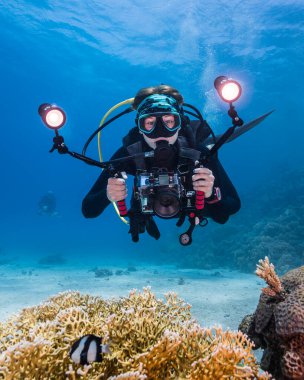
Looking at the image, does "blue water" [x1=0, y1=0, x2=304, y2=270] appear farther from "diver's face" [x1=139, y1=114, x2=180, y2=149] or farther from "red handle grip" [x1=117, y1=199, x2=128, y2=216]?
"red handle grip" [x1=117, y1=199, x2=128, y2=216]

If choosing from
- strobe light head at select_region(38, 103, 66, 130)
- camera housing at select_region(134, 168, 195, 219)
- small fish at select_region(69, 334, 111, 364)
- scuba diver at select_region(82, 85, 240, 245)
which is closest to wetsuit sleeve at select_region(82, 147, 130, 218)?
scuba diver at select_region(82, 85, 240, 245)

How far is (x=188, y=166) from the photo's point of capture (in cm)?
388

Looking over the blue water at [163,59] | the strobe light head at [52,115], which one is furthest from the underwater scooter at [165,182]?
the blue water at [163,59]

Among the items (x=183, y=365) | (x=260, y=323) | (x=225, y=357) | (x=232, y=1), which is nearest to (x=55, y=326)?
(x=183, y=365)

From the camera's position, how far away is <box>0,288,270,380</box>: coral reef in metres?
2.10

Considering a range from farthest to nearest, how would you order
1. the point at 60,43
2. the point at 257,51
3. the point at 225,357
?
1. the point at 60,43
2. the point at 257,51
3. the point at 225,357

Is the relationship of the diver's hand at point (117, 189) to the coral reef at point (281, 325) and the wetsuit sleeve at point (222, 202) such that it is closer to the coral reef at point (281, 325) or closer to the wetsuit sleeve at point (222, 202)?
the wetsuit sleeve at point (222, 202)

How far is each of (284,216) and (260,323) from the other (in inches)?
699

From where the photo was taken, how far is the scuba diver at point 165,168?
134 inches

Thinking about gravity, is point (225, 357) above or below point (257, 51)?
below

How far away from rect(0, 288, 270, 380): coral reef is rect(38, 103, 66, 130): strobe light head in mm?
1810

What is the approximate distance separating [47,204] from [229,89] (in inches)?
860

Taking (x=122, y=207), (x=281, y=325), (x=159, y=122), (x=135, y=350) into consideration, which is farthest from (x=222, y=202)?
(x=135, y=350)

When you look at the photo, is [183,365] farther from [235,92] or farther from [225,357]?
[235,92]
